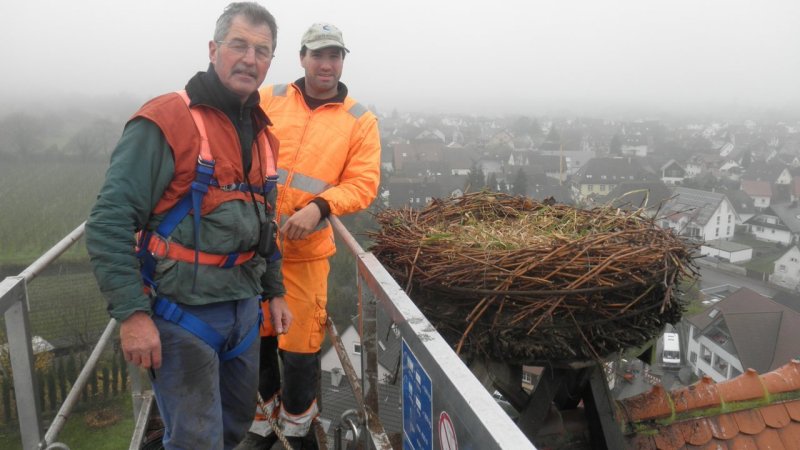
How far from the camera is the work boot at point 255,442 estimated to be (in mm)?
3635

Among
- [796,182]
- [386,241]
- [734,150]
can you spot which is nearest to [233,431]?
[386,241]

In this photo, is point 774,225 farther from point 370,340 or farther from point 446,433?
point 446,433

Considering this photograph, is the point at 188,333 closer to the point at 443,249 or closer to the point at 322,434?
the point at 443,249

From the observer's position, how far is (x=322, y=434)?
362cm

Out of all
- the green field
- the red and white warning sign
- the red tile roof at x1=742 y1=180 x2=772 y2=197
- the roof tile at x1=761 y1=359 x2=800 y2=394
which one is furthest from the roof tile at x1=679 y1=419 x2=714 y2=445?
the red tile roof at x1=742 y1=180 x2=772 y2=197

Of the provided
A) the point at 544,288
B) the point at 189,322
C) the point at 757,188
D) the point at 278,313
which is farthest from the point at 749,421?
the point at 757,188

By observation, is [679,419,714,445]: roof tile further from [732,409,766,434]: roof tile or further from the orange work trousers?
the orange work trousers

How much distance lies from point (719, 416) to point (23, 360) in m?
3.48

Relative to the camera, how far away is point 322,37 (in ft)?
11.0

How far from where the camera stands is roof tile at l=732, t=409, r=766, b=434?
353cm

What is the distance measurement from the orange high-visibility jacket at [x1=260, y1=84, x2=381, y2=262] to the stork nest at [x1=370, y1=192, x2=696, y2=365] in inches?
21.2

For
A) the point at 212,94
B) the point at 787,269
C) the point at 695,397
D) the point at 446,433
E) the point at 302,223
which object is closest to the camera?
the point at 446,433

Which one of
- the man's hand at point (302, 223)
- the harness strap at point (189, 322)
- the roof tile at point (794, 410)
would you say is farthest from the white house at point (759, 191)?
the harness strap at point (189, 322)

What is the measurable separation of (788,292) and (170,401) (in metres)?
43.3
